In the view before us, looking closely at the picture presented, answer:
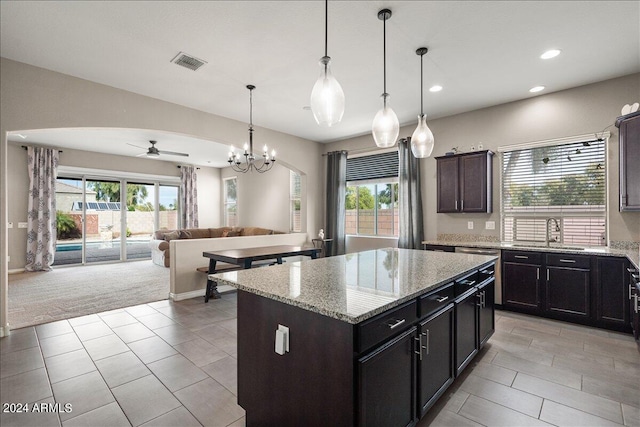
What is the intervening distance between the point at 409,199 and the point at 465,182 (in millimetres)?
957

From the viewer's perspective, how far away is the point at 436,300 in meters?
1.82

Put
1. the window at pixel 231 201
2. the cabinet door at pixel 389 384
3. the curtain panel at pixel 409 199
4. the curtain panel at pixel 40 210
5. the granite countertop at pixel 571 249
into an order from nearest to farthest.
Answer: the cabinet door at pixel 389 384, the granite countertop at pixel 571 249, the curtain panel at pixel 409 199, the curtain panel at pixel 40 210, the window at pixel 231 201

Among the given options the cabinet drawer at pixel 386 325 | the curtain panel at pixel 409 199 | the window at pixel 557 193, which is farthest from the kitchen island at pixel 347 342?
the curtain panel at pixel 409 199

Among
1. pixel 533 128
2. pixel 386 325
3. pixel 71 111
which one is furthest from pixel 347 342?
pixel 533 128

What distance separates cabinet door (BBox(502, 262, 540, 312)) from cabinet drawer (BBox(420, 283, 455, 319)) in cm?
231

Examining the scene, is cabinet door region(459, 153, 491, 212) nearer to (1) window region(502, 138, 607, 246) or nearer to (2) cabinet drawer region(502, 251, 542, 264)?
(1) window region(502, 138, 607, 246)

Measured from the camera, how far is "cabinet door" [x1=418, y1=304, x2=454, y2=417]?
5.55ft

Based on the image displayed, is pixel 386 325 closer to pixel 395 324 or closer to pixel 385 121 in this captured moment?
pixel 395 324

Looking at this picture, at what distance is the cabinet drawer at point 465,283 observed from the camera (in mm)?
2096

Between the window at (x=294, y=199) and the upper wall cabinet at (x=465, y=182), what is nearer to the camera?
the upper wall cabinet at (x=465, y=182)

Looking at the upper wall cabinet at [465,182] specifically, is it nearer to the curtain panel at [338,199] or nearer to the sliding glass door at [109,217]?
the curtain panel at [338,199]

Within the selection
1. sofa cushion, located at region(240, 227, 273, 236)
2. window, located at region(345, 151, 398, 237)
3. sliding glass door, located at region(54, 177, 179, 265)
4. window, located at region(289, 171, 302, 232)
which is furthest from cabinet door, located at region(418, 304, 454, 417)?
sliding glass door, located at region(54, 177, 179, 265)

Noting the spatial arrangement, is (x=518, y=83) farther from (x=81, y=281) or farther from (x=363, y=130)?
(x=81, y=281)

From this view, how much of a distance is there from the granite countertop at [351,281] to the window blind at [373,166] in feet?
10.4
